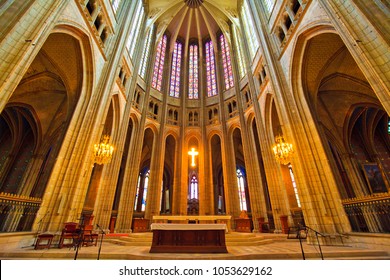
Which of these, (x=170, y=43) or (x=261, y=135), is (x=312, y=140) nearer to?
(x=261, y=135)

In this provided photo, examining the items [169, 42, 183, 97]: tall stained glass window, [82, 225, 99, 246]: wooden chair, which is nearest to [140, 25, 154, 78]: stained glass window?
[169, 42, 183, 97]: tall stained glass window

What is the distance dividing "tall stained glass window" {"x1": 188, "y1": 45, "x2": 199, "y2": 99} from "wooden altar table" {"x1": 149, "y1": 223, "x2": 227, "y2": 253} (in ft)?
57.2

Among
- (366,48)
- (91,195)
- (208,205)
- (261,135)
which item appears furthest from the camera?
(208,205)

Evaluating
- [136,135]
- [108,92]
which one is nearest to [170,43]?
[136,135]

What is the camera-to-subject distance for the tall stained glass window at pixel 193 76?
2160 centimetres

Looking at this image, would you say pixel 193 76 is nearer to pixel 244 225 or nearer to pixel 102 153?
pixel 102 153

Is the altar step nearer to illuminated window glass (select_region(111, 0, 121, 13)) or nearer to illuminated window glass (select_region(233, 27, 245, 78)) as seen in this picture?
illuminated window glass (select_region(111, 0, 121, 13))

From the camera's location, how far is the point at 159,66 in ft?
69.1

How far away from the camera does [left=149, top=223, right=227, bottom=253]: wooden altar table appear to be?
5.49m

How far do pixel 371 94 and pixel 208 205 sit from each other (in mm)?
14293

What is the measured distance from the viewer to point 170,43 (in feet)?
75.8

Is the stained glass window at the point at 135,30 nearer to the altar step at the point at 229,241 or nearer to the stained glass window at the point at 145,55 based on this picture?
the stained glass window at the point at 145,55


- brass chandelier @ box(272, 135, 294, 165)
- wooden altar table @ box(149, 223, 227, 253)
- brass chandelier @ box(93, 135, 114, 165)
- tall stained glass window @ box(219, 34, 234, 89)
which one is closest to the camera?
wooden altar table @ box(149, 223, 227, 253)

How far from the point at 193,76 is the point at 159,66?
14.0 ft
